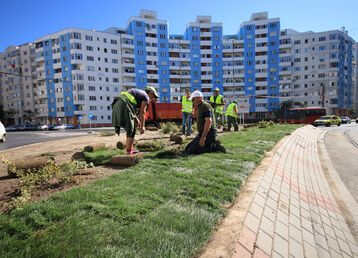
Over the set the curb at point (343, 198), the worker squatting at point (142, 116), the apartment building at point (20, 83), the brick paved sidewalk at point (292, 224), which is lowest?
the curb at point (343, 198)

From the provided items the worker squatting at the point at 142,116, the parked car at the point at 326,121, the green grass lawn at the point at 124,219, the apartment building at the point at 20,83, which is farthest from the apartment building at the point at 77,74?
the green grass lawn at the point at 124,219

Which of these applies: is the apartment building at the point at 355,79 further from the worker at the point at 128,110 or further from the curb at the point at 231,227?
the curb at the point at 231,227

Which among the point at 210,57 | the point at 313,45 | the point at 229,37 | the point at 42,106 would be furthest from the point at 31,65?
the point at 313,45

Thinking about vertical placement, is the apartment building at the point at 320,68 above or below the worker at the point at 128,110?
above

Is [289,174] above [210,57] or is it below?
below

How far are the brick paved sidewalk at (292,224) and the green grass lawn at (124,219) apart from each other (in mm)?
364

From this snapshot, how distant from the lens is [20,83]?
7512 centimetres

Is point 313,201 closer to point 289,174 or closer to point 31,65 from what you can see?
point 289,174

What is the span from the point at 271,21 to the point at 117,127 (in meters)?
81.1

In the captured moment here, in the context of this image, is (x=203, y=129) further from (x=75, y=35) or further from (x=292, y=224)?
(x=75, y=35)

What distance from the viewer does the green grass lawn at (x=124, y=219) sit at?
1689mm

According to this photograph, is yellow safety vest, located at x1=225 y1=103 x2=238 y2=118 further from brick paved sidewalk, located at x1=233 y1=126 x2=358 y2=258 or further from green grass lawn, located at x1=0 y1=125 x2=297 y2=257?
green grass lawn, located at x1=0 y1=125 x2=297 y2=257

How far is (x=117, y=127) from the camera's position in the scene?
4.92m

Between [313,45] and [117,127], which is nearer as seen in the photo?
[117,127]
